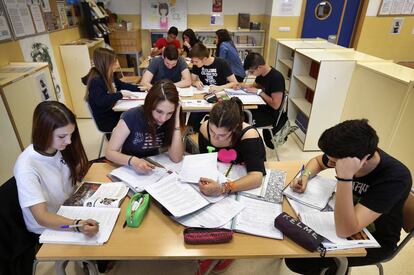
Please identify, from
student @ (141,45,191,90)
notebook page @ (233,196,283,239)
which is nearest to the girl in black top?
notebook page @ (233,196,283,239)

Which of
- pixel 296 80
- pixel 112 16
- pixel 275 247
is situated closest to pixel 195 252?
pixel 275 247

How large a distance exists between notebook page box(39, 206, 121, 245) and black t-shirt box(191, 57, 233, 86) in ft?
7.40

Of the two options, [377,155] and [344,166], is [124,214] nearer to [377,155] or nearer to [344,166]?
[344,166]

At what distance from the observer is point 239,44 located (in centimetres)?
586

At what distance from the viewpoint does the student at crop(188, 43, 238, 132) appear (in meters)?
2.97

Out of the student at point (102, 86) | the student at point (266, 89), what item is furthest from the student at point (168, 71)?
the student at point (266, 89)

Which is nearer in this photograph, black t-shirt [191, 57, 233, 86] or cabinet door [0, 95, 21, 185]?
cabinet door [0, 95, 21, 185]

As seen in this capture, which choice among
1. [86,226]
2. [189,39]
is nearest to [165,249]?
[86,226]

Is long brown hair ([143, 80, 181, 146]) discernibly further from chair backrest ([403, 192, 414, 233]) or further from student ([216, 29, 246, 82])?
student ([216, 29, 246, 82])

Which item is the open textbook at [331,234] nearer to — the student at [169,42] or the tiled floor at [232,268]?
the tiled floor at [232,268]

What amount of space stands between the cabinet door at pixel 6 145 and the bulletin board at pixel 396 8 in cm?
640

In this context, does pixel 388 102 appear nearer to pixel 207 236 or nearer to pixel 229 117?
pixel 229 117

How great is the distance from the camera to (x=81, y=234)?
1049 mm

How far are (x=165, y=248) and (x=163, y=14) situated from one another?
5503 mm
